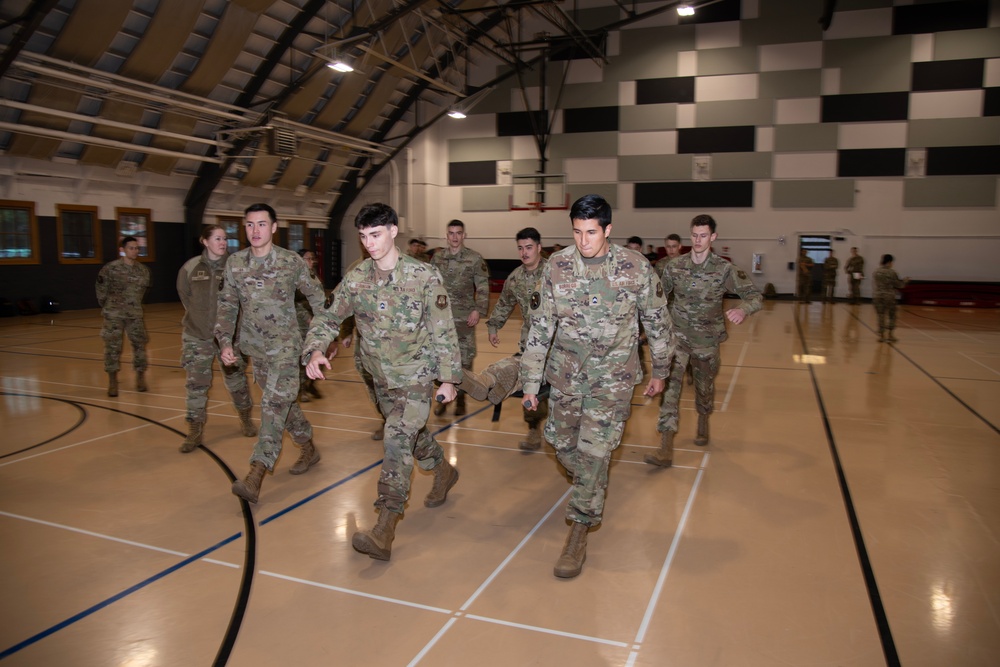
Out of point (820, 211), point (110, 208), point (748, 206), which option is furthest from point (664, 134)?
point (110, 208)

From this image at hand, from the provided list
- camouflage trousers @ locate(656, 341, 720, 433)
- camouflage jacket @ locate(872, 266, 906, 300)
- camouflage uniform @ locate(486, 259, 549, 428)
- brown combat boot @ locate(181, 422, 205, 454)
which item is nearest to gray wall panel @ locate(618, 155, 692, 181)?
camouflage jacket @ locate(872, 266, 906, 300)

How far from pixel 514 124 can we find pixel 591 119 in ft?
10.1

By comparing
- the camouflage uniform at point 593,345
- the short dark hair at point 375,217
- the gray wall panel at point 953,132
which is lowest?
the camouflage uniform at point 593,345

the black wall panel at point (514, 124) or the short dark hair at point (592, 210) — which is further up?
the black wall panel at point (514, 124)

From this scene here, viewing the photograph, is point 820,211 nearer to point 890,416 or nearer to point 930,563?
point 890,416

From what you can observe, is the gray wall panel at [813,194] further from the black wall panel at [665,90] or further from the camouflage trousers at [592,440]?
the camouflage trousers at [592,440]

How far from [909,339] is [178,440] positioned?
13989 millimetres

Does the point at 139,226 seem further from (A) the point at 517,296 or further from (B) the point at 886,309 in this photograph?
(B) the point at 886,309

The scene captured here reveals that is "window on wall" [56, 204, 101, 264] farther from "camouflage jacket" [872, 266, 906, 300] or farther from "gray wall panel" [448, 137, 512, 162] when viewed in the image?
"camouflage jacket" [872, 266, 906, 300]

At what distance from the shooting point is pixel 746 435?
6.75 metres

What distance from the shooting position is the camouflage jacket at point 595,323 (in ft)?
12.4

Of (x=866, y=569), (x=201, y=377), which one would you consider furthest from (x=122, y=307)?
(x=866, y=569)

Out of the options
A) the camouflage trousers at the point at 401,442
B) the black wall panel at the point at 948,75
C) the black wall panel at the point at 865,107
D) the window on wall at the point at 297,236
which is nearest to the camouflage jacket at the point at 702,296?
the camouflage trousers at the point at 401,442

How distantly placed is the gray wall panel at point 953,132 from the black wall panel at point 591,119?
32.3 feet
